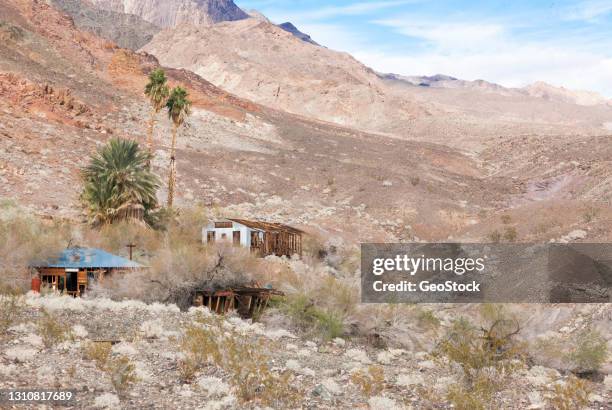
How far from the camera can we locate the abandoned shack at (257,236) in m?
43.2

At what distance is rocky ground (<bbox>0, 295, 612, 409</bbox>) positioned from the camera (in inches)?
635

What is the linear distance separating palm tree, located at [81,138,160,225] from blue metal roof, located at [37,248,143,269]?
7518 millimetres

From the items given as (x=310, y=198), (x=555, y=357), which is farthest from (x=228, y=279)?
(x=310, y=198)

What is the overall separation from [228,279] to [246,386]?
1307 centimetres

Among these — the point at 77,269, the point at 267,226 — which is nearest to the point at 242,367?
the point at 77,269

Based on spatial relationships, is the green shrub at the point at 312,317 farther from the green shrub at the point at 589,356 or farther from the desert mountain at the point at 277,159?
the desert mountain at the point at 277,159

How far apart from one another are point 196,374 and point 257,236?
27.6m

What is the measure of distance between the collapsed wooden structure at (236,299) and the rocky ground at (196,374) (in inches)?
80.0

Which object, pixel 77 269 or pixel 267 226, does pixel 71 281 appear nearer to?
pixel 77 269

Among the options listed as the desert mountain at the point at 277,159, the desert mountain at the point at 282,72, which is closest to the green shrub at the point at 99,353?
the desert mountain at the point at 277,159

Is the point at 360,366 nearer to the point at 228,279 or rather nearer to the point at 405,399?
the point at 405,399

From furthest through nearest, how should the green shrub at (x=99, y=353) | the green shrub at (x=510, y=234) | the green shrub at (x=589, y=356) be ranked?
the green shrub at (x=510, y=234), the green shrub at (x=589, y=356), the green shrub at (x=99, y=353)

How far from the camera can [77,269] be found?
100 ft

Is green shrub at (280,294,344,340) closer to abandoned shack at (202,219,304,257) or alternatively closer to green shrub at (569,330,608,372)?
green shrub at (569,330,608,372)
